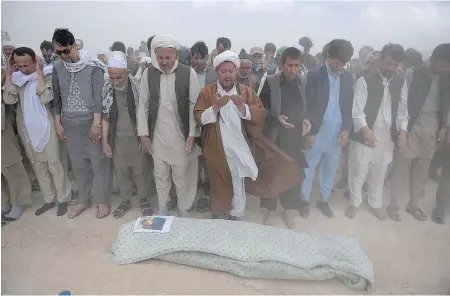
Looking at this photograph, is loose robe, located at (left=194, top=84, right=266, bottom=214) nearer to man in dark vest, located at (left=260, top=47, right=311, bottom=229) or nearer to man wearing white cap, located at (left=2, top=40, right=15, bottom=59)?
man in dark vest, located at (left=260, top=47, right=311, bottom=229)

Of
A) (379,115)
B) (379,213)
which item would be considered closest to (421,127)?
(379,115)

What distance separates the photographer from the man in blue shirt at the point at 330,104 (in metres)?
3.29

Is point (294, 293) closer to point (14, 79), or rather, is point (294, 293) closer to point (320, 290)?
point (320, 290)

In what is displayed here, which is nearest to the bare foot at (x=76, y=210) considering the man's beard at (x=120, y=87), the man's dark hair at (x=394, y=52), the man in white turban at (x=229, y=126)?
the man's beard at (x=120, y=87)

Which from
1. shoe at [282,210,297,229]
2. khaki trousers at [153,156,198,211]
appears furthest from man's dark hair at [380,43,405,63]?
khaki trousers at [153,156,198,211]

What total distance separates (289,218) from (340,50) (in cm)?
174

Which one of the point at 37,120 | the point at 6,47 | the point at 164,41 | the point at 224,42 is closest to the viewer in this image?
the point at 164,41

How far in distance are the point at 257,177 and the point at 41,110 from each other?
2277 millimetres

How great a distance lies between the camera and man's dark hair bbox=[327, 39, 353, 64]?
3.23 meters

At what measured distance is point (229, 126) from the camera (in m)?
3.17

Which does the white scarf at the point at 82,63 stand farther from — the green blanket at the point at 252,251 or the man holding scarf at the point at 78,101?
the green blanket at the point at 252,251

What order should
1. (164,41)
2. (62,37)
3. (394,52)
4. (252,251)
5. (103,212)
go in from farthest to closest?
(103,212) < (394,52) < (62,37) < (164,41) < (252,251)

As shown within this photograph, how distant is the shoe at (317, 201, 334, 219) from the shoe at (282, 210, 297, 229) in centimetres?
30

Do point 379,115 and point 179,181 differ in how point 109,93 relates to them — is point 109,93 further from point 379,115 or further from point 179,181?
point 379,115
